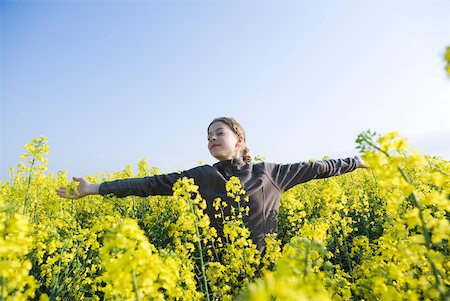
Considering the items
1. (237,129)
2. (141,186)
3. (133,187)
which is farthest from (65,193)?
(237,129)

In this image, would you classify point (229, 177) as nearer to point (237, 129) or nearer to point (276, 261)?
point (237, 129)

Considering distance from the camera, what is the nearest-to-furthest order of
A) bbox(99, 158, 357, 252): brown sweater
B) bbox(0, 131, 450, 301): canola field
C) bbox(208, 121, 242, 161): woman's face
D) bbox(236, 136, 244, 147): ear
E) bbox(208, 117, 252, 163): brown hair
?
bbox(0, 131, 450, 301): canola field
bbox(99, 158, 357, 252): brown sweater
bbox(208, 121, 242, 161): woman's face
bbox(208, 117, 252, 163): brown hair
bbox(236, 136, 244, 147): ear

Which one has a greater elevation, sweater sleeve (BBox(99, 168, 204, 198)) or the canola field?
sweater sleeve (BBox(99, 168, 204, 198))

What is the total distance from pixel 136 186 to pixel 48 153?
1.07 meters

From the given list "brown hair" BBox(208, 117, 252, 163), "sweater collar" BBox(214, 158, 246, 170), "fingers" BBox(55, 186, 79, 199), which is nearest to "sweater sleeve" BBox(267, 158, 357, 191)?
"sweater collar" BBox(214, 158, 246, 170)

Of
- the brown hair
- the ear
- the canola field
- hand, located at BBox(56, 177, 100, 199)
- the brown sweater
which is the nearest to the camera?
the canola field

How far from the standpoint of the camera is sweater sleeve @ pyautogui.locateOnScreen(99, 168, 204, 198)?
4133 mm

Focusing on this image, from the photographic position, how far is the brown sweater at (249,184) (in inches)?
159

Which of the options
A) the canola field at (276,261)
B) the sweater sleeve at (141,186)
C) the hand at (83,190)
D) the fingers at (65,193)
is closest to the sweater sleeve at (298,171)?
the canola field at (276,261)

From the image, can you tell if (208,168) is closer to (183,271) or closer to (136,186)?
(136,186)

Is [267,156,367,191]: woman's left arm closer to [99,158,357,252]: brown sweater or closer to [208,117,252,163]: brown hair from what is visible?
[99,158,357,252]: brown sweater

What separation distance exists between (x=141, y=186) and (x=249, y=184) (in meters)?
1.37

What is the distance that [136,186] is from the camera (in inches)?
163

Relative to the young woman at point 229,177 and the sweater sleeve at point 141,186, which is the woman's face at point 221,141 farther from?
the sweater sleeve at point 141,186
